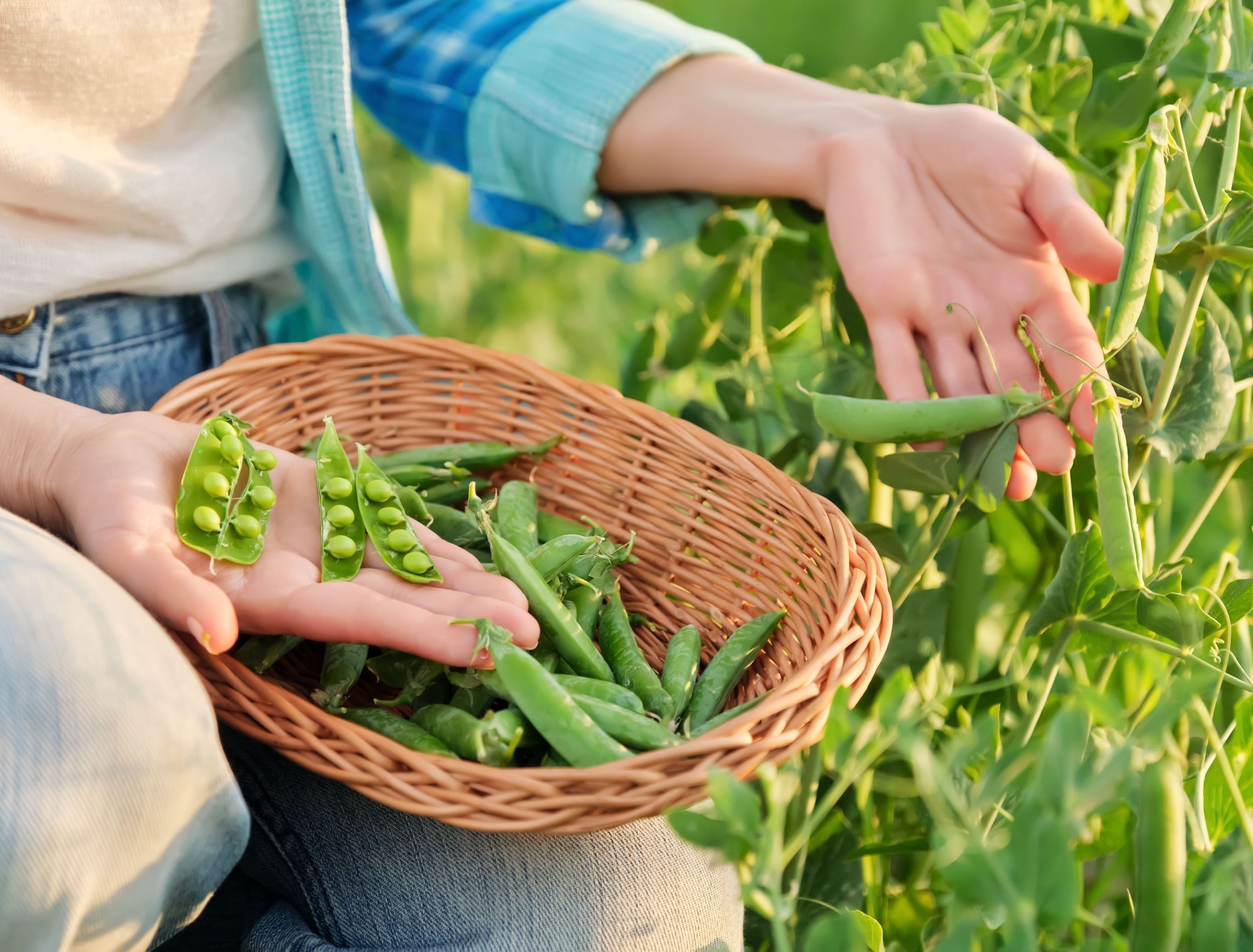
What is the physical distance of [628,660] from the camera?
3.79 ft

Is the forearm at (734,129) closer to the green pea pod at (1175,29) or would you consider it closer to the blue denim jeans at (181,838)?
Result: the green pea pod at (1175,29)

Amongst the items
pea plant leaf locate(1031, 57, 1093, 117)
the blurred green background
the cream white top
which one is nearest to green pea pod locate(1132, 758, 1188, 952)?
pea plant leaf locate(1031, 57, 1093, 117)

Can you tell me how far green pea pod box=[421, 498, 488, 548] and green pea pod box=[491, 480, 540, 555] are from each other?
3cm

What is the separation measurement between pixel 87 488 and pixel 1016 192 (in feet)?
3.52

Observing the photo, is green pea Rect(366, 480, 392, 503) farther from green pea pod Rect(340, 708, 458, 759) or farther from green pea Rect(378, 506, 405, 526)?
green pea pod Rect(340, 708, 458, 759)

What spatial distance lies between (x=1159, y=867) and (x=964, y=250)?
0.77 m

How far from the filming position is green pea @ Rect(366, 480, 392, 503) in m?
1.14

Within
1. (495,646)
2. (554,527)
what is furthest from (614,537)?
(495,646)

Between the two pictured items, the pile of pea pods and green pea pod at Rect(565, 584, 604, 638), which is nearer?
the pile of pea pods

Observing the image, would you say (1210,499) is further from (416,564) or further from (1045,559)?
(416,564)

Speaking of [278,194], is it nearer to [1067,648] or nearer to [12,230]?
[12,230]

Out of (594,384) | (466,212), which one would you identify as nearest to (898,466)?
(594,384)

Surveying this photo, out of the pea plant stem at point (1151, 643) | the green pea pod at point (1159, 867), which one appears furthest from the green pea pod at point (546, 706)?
the pea plant stem at point (1151, 643)

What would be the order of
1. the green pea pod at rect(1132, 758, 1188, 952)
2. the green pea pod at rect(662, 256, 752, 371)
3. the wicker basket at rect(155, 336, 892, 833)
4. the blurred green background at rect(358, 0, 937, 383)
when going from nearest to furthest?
the green pea pod at rect(1132, 758, 1188, 952), the wicker basket at rect(155, 336, 892, 833), the green pea pod at rect(662, 256, 752, 371), the blurred green background at rect(358, 0, 937, 383)
